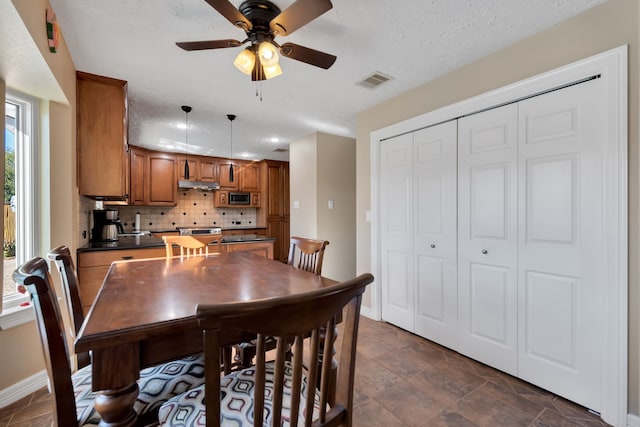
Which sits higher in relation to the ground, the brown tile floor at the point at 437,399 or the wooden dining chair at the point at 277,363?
the wooden dining chair at the point at 277,363

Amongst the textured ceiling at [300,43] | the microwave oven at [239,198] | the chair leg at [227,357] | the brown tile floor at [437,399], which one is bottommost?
the brown tile floor at [437,399]

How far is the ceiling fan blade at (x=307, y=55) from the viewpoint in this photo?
1.55m

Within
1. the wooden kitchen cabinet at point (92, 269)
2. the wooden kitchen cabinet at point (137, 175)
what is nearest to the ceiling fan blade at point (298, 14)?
the wooden kitchen cabinet at point (92, 269)

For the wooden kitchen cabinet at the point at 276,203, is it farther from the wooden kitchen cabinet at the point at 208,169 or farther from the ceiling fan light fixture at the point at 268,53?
the ceiling fan light fixture at the point at 268,53

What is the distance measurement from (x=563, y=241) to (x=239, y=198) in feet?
17.2

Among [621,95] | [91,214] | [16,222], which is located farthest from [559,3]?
[91,214]

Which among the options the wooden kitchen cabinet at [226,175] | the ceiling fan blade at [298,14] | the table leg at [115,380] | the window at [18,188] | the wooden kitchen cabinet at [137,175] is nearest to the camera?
the table leg at [115,380]

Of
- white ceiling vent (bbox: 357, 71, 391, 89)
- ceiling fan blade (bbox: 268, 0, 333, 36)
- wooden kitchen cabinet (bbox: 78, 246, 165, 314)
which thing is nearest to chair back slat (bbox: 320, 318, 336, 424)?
ceiling fan blade (bbox: 268, 0, 333, 36)

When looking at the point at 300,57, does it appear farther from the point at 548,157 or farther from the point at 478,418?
the point at 478,418

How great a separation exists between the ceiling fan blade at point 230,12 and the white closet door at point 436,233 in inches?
66.7

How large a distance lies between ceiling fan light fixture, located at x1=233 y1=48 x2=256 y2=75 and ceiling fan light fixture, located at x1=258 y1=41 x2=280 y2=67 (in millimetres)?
92

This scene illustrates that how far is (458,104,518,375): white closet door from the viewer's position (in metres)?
1.91

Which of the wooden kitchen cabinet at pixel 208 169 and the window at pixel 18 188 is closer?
the window at pixel 18 188

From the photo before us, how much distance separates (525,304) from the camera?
6.03 ft
